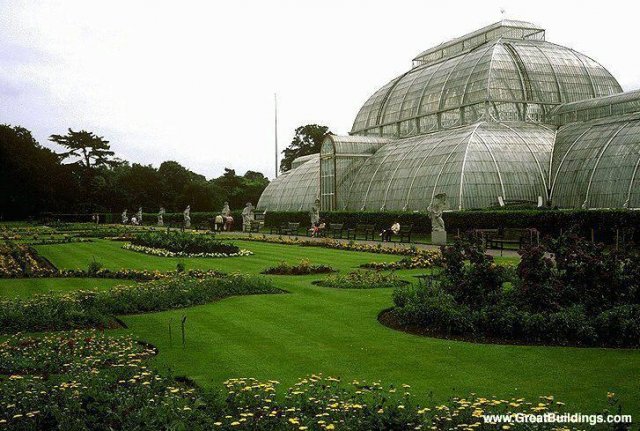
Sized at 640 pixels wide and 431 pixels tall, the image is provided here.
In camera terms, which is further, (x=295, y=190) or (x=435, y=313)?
(x=295, y=190)

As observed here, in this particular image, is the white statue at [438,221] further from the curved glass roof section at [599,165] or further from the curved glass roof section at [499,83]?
the curved glass roof section at [499,83]

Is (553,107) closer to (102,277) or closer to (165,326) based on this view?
(102,277)

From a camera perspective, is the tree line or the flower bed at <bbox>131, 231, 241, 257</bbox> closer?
the flower bed at <bbox>131, 231, 241, 257</bbox>

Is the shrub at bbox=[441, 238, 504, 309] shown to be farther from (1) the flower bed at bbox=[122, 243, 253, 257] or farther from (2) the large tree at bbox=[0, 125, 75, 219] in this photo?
(2) the large tree at bbox=[0, 125, 75, 219]

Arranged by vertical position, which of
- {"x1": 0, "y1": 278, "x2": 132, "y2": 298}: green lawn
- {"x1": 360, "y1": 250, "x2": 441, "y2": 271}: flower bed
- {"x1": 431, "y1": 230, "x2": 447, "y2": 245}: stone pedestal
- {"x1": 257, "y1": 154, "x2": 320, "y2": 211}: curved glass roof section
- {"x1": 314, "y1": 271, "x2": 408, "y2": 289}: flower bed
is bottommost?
{"x1": 0, "y1": 278, "x2": 132, "y2": 298}: green lawn

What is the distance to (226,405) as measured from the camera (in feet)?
24.6

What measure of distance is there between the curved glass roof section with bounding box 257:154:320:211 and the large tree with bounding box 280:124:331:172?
126ft

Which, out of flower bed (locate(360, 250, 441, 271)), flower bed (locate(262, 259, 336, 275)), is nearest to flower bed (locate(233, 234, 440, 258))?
flower bed (locate(360, 250, 441, 271))

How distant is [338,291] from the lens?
17828 millimetres

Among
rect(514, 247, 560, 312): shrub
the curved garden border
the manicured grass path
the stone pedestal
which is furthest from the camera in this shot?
the stone pedestal

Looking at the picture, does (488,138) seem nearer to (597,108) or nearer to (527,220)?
(597,108)

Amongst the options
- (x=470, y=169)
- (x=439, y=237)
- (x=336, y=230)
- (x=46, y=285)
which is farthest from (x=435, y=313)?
(x=336, y=230)

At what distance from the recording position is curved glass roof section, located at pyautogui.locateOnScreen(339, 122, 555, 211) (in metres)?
45.3

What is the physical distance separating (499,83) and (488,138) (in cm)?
851
